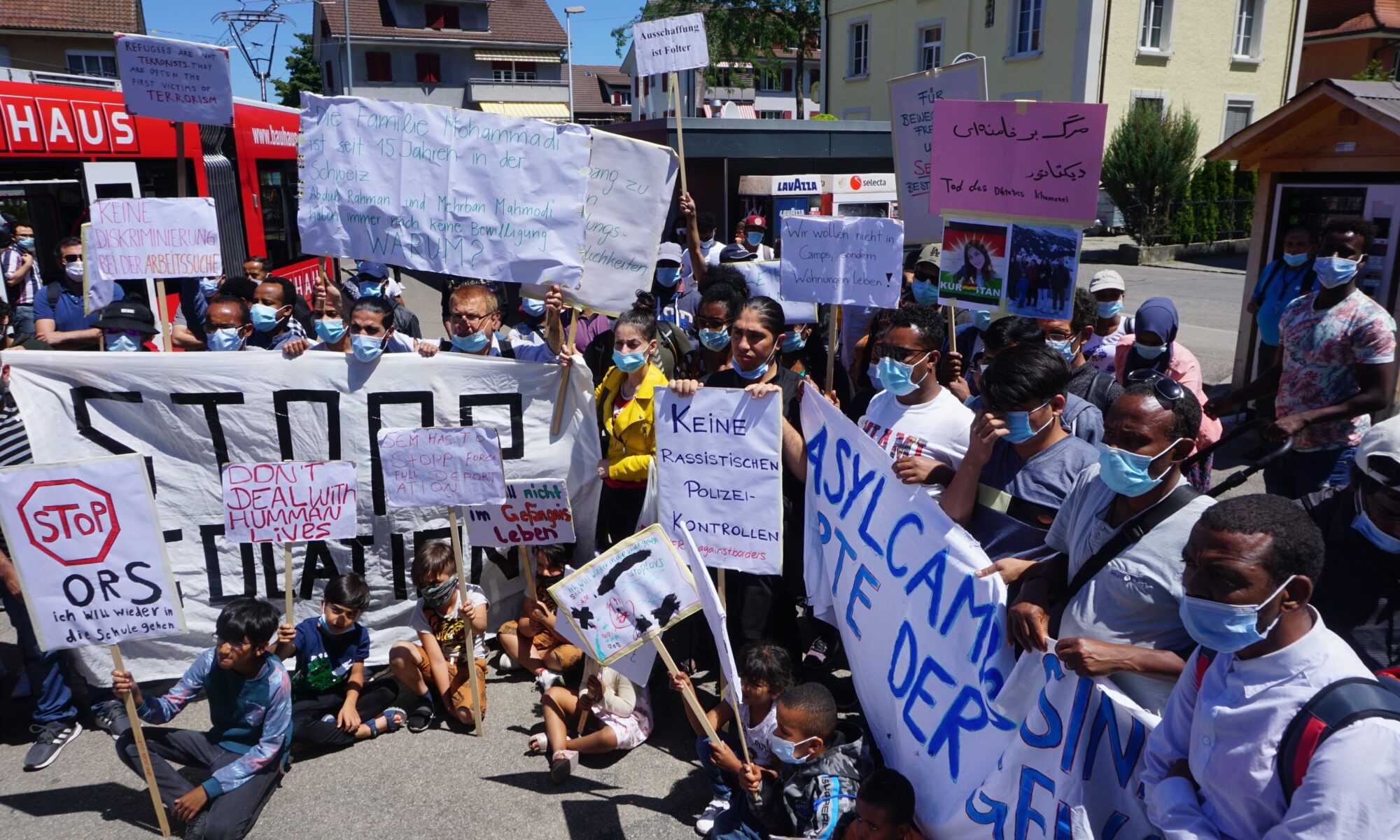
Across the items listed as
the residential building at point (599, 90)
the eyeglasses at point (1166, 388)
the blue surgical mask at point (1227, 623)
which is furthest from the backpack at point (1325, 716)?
the residential building at point (599, 90)

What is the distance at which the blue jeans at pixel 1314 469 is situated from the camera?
14.8 ft

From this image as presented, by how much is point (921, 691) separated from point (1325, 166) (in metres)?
7.40

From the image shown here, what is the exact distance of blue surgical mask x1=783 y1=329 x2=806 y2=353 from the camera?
5855 mm

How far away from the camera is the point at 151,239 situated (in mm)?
5508

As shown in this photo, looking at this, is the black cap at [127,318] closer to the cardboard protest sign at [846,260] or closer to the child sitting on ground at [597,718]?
the child sitting on ground at [597,718]

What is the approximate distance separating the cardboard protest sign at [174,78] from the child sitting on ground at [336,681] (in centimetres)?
350

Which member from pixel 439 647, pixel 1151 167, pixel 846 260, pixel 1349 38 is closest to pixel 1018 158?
pixel 846 260

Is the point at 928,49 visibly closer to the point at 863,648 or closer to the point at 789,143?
the point at 789,143

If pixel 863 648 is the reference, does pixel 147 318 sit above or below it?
above

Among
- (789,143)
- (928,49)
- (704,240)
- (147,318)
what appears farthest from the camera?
(928,49)

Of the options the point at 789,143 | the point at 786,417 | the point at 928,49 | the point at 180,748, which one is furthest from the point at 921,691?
the point at 928,49

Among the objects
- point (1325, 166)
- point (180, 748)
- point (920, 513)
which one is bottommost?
point (180, 748)

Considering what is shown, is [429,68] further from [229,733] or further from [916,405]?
[916,405]

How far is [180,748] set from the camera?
3.95 meters
